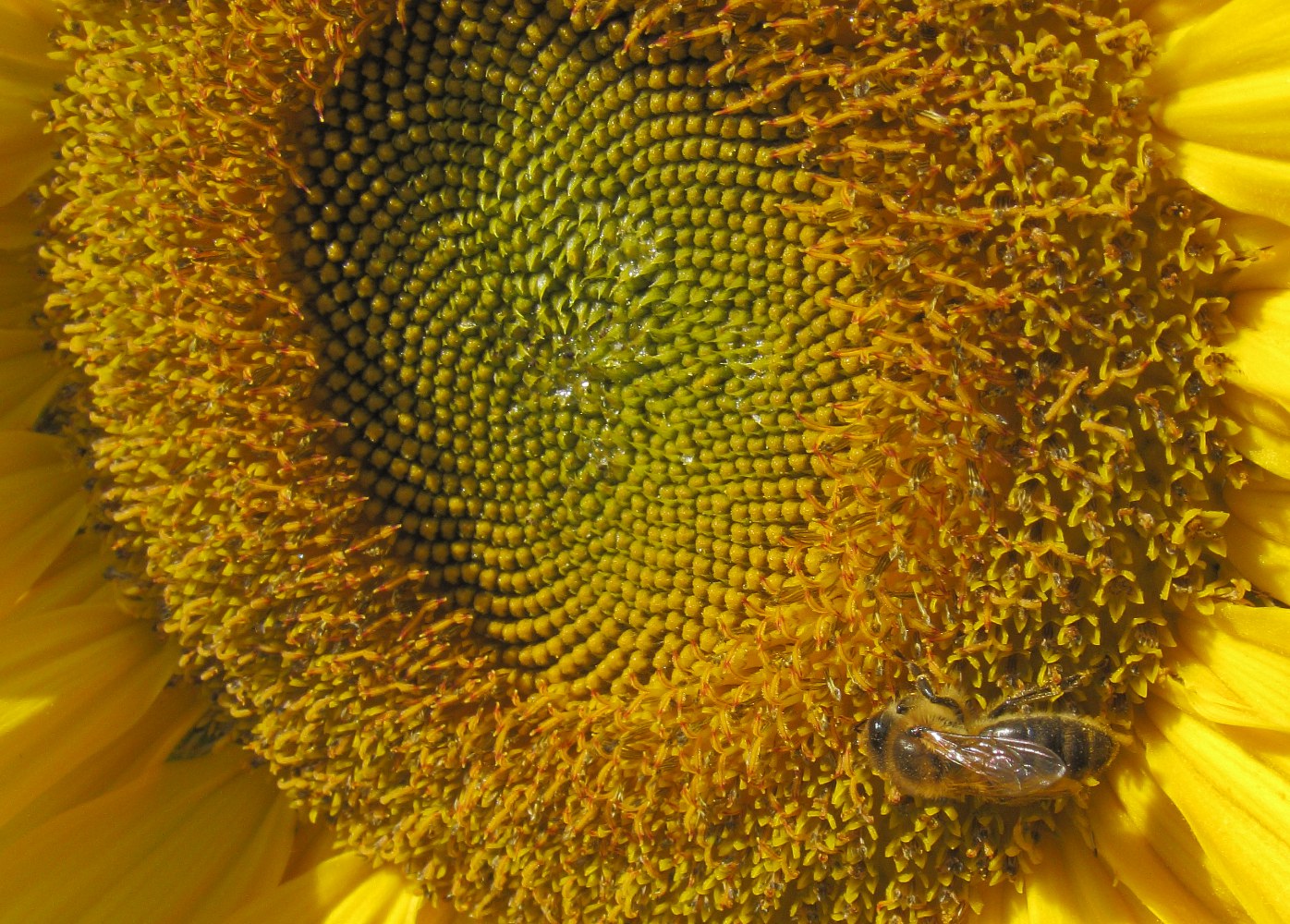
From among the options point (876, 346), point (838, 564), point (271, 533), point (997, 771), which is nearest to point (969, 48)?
point (876, 346)

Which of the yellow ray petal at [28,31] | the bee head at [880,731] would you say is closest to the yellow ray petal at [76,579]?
the yellow ray petal at [28,31]

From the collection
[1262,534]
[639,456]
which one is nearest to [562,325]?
[639,456]

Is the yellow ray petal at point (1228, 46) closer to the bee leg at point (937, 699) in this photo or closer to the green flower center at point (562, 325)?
the green flower center at point (562, 325)

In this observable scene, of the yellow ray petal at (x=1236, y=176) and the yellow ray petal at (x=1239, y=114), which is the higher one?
the yellow ray petal at (x=1239, y=114)

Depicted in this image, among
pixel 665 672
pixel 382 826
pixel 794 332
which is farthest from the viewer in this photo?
pixel 382 826

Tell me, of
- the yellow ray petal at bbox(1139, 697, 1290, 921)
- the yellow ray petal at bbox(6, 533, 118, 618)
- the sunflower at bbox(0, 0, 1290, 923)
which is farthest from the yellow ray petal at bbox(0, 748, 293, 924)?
the yellow ray petal at bbox(1139, 697, 1290, 921)

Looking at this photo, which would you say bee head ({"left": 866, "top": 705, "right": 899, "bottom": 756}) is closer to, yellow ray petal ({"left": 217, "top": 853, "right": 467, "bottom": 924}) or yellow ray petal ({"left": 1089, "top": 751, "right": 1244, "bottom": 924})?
yellow ray petal ({"left": 1089, "top": 751, "right": 1244, "bottom": 924})

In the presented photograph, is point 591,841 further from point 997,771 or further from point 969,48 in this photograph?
point 969,48
